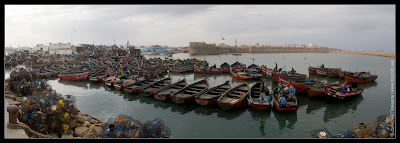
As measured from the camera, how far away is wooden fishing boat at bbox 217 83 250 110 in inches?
615

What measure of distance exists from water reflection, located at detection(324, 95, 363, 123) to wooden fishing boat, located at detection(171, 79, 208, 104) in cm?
897

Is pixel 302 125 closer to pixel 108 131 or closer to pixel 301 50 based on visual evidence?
pixel 108 131

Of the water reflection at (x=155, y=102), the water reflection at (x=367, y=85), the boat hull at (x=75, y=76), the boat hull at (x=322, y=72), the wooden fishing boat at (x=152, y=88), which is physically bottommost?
the water reflection at (x=155, y=102)

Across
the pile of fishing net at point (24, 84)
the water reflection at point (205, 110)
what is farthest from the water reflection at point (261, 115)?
the pile of fishing net at point (24, 84)

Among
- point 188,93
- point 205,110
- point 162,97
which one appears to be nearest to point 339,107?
point 205,110

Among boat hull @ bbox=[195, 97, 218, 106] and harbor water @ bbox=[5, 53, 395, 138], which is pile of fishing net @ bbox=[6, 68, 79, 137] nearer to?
harbor water @ bbox=[5, 53, 395, 138]

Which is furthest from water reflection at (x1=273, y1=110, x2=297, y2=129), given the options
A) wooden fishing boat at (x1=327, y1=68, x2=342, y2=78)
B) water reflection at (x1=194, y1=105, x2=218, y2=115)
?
wooden fishing boat at (x1=327, y1=68, x2=342, y2=78)

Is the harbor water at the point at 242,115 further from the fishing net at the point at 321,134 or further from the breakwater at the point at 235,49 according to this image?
the breakwater at the point at 235,49

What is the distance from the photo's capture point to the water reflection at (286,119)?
1377 cm

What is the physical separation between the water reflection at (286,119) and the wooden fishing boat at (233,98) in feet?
8.03

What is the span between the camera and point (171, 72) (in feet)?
127

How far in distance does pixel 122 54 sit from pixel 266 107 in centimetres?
5363

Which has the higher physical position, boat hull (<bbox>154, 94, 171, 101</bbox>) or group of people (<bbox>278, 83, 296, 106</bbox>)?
group of people (<bbox>278, 83, 296, 106</bbox>)
